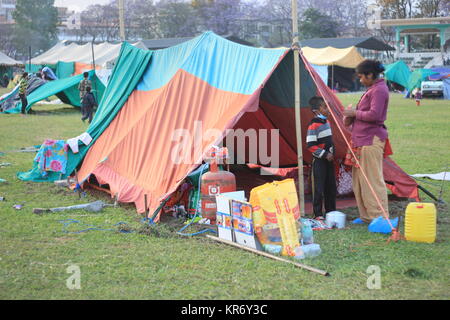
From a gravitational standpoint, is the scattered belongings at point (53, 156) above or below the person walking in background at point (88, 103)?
below

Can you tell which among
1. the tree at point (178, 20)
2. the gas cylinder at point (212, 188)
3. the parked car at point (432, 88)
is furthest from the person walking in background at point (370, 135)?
the tree at point (178, 20)

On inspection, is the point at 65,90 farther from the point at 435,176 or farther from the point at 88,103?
the point at 435,176

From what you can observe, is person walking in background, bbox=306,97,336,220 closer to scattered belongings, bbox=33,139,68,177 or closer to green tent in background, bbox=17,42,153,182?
green tent in background, bbox=17,42,153,182

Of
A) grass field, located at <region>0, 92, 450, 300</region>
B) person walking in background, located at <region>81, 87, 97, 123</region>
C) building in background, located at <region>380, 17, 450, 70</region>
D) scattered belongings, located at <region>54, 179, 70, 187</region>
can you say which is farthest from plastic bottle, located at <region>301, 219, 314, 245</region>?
building in background, located at <region>380, 17, 450, 70</region>

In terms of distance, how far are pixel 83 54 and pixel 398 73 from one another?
63.1 ft

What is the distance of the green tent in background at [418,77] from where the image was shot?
2912 cm

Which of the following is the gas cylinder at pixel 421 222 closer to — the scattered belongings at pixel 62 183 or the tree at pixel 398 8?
the scattered belongings at pixel 62 183

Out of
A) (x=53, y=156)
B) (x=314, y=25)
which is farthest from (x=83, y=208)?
(x=314, y=25)

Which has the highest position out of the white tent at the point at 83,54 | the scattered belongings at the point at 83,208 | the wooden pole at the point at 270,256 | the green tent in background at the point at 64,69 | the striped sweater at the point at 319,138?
the white tent at the point at 83,54

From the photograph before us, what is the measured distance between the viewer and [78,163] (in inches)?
356

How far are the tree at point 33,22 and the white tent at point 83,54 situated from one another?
77.7ft

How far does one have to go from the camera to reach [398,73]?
3203 centimetres

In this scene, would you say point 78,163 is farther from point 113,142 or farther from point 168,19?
point 168,19

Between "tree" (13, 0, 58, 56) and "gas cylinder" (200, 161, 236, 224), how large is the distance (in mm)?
61524
